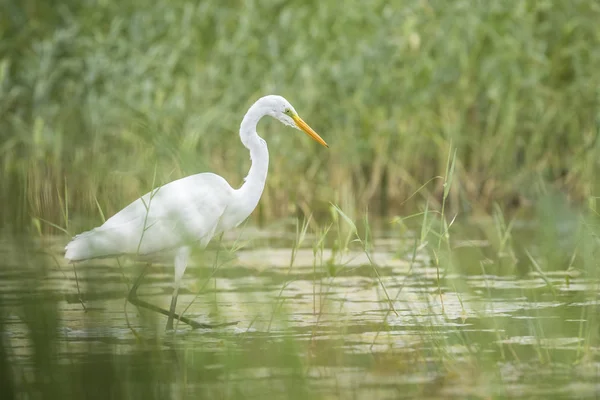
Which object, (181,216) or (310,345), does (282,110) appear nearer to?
(181,216)

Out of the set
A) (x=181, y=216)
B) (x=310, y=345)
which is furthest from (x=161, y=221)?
(x=310, y=345)

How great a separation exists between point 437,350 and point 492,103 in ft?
22.0

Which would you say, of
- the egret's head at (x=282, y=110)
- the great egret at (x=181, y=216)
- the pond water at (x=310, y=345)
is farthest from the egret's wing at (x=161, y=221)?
the egret's head at (x=282, y=110)

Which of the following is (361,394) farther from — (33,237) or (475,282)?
(33,237)

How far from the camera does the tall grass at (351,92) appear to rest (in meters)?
10.8

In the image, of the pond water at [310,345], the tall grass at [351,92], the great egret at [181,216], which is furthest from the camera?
the tall grass at [351,92]

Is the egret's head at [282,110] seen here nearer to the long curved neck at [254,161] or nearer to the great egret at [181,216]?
the great egret at [181,216]

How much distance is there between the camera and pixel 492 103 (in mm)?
11375

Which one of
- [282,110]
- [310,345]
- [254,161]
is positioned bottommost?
[310,345]

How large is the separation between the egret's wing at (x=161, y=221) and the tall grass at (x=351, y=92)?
415 cm

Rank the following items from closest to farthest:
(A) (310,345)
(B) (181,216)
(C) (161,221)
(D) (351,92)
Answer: (A) (310,345) < (B) (181,216) < (C) (161,221) < (D) (351,92)

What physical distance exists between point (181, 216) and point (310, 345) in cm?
111

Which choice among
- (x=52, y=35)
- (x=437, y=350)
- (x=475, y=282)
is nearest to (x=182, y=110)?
(x=52, y=35)

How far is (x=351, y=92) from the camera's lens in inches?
441
